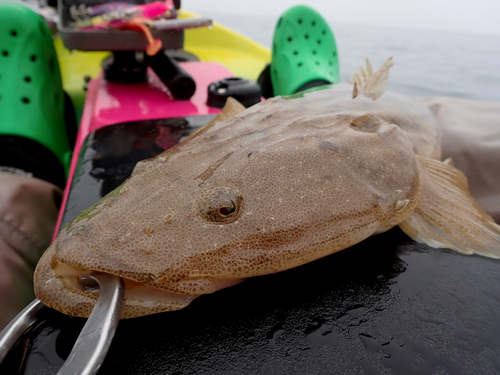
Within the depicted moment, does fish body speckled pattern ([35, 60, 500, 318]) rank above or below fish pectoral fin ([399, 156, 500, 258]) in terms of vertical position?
above

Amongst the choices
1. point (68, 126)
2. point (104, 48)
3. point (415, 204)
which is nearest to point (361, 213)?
point (415, 204)

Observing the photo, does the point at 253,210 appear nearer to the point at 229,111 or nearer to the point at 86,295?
the point at 86,295

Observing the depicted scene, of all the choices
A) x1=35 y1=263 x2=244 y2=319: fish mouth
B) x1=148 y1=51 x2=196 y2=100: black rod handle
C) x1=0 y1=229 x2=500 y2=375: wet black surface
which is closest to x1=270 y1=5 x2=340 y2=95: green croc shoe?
x1=148 y1=51 x2=196 y2=100: black rod handle

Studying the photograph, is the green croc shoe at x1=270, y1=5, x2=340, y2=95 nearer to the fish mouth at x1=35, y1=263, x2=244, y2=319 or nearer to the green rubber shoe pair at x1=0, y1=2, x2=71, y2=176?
the green rubber shoe pair at x1=0, y1=2, x2=71, y2=176

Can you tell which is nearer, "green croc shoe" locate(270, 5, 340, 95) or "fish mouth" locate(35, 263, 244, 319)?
"fish mouth" locate(35, 263, 244, 319)

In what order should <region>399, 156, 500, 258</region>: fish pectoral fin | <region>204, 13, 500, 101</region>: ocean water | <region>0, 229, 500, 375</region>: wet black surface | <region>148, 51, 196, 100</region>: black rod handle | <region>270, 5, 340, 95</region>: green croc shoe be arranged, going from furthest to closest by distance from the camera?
<region>204, 13, 500, 101</region>: ocean water
<region>270, 5, 340, 95</region>: green croc shoe
<region>148, 51, 196, 100</region>: black rod handle
<region>399, 156, 500, 258</region>: fish pectoral fin
<region>0, 229, 500, 375</region>: wet black surface

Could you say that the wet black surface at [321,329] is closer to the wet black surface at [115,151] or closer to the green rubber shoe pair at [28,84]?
the wet black surface at [115,151]

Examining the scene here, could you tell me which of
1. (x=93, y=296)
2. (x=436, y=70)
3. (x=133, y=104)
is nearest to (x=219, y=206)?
(x=93, y=296)

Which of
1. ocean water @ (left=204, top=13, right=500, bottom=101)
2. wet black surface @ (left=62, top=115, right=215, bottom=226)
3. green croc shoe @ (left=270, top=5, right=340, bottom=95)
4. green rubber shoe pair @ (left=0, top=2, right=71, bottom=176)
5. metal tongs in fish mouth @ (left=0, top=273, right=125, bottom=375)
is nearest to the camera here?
metal tongs in fish mouth @ (left=0, top=273, right=125, bottom=375)
